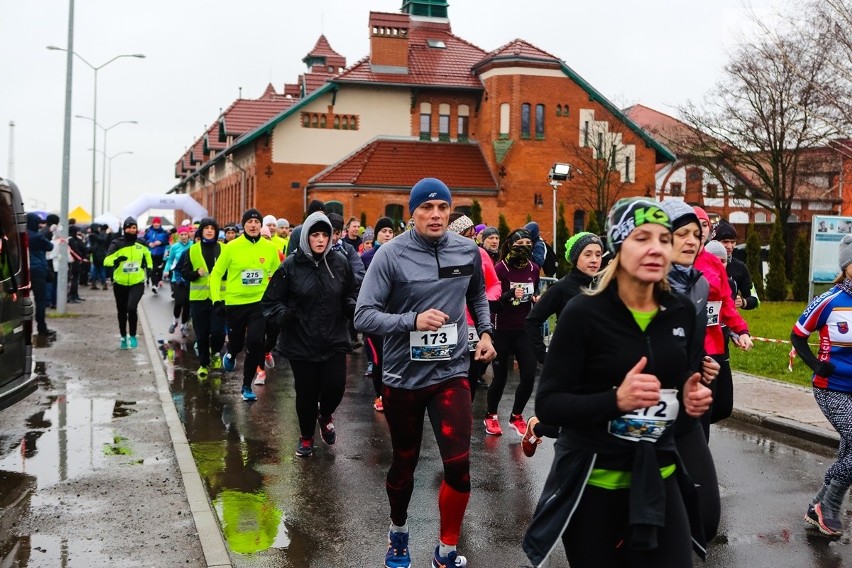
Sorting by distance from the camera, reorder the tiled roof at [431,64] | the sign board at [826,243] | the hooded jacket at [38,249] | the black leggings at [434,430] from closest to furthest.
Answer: the black leggings at [434,430] < the sign board at [826,243] < the hooded jacket at [38,249] < the tiled roof at [431,64]

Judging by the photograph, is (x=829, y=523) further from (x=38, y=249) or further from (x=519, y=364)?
(x=38, y=249)

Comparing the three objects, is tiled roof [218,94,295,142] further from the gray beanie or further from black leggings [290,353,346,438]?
the gray beanie

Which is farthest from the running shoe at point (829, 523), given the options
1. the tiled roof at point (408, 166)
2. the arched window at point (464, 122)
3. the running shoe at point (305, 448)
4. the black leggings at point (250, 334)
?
the arched window at point (464, 122)

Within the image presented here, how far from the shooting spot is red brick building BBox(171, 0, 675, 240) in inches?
2013

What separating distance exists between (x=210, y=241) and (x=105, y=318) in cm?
977

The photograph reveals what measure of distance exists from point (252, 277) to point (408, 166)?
40.5 meters

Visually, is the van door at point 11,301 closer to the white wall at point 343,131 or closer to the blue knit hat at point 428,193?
the blue knit hat at point 428,193

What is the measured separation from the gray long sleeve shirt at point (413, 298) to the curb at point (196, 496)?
144 cm

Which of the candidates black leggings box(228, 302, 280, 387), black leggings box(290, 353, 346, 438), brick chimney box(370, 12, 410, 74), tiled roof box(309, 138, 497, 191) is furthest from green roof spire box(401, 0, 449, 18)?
black leggings box(290, 353, 346, 438)

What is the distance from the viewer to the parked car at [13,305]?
28.5 feet

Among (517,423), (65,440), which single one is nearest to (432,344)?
(517,423)

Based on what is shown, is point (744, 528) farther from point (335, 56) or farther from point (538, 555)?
point (335, 56)

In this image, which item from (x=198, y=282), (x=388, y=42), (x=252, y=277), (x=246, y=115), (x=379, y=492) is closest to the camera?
(x=379, y=492)

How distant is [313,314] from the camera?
8555 mm
